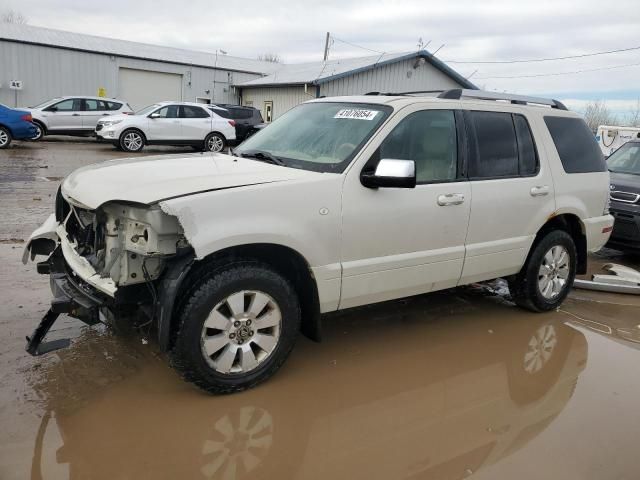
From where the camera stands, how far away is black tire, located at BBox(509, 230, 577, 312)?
16.6 ft

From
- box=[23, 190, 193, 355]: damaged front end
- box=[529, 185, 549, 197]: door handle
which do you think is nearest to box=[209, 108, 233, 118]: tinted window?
box=[529, 185, 549, 197]: door handle

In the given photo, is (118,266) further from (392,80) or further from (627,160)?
(392,80)

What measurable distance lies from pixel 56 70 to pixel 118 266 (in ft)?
87.3

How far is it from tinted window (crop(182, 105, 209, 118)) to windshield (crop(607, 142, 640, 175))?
13559 millimetres

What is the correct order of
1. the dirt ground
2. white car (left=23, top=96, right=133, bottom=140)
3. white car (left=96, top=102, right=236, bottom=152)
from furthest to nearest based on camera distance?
white car (left=23, top=96, right=133, bottom=140)
white car (left=96, top=102, right=236, bottom=152)
the dirt ground

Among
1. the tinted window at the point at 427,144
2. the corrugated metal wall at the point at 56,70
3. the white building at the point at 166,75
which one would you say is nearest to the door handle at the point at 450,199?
Answer: the tinted window at the point at 427,144

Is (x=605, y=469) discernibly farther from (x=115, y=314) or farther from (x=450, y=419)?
(x=115, y=314)

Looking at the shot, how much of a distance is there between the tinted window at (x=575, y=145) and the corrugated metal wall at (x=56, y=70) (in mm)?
26192

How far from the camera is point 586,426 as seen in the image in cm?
340

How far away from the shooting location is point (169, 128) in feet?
59.4

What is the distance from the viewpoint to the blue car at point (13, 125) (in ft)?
52.4

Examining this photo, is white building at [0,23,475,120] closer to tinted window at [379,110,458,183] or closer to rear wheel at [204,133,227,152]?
rear wheel at [204,133,227,152]

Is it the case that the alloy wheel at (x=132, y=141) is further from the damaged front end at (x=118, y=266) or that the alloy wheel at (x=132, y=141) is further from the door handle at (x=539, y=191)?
the door handle at (x=539, y=191)

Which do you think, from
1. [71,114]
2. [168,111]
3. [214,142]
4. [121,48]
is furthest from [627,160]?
[121,48]
